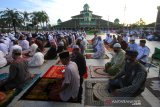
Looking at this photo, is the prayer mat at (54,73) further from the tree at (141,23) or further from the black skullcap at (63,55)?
the tree at (141,23)

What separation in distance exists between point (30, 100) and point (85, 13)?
73.0 m

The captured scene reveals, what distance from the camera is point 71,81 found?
430 centimetres

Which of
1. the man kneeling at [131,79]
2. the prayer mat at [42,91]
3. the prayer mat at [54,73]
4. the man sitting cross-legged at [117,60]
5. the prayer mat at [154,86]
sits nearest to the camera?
the man kneeling at [131,79]

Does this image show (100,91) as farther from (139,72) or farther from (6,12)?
(6,12)

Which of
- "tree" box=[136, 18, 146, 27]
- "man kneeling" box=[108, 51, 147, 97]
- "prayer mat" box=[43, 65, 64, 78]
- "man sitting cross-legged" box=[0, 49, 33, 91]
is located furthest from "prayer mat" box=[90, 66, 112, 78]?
"tree" box=[136, 18, 146, 27]

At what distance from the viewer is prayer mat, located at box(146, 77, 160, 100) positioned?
17.3ft

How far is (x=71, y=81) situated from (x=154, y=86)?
9.31ft

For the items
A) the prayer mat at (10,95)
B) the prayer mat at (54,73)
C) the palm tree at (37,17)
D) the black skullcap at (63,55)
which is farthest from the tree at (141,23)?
the black skullcap at (63,55)

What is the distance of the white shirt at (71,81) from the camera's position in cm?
413

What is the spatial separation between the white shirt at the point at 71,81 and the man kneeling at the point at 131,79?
3.48 feet

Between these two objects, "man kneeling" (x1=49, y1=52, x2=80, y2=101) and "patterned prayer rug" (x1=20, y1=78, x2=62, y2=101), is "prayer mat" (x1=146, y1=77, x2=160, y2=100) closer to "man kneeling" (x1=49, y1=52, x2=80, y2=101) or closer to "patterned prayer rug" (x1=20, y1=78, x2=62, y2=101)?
"man kneeling" (x1=49, y1=52, x2=80, y2=101)

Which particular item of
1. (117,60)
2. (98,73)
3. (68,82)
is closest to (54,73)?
(98,73)

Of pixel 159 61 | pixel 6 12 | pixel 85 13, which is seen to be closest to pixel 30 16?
pixel 6 12

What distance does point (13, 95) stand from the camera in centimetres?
473
